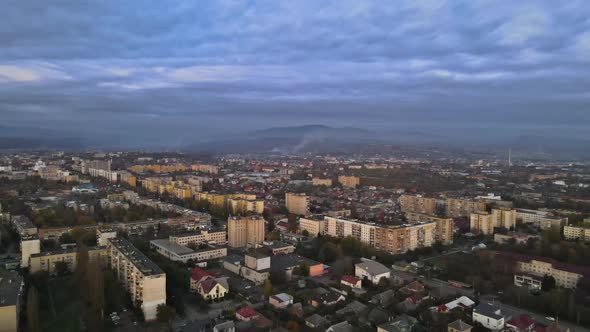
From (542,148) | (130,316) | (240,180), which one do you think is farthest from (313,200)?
(542,148)

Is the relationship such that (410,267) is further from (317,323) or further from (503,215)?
(503,215)

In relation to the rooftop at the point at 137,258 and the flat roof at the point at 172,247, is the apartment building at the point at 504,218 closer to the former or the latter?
the flat roof at the point at 172,247

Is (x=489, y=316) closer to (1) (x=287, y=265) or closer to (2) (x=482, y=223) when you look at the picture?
(1) (x=287, y=265)

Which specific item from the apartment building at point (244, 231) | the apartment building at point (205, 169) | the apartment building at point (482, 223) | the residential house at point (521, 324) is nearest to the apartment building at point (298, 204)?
the apartment building at point (244, 231)

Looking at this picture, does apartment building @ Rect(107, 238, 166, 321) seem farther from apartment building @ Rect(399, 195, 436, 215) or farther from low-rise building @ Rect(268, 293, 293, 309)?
apartment building @ Rect(399, 195, 436, 215)

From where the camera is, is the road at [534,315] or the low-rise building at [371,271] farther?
the low-rise building at [371,271]

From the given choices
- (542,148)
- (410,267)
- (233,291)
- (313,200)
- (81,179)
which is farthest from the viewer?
(542,148)
